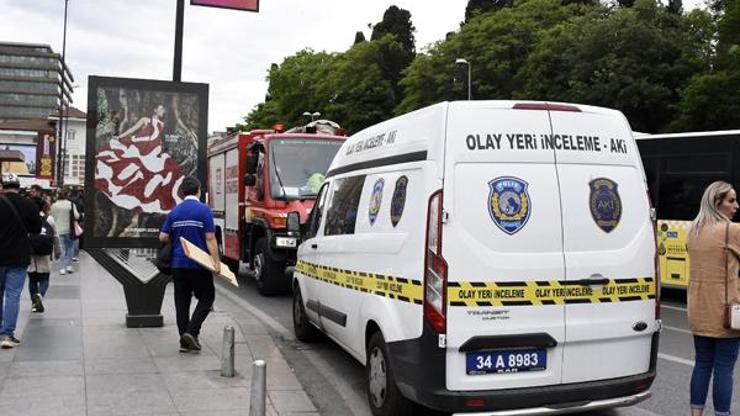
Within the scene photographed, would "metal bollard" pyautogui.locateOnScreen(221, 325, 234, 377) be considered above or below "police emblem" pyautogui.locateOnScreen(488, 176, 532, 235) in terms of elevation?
below

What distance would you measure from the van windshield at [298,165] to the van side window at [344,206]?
5080 mm

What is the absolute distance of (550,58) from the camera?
3738 cm

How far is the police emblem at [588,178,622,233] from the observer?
16.0 ft

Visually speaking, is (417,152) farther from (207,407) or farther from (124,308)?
(124,308)

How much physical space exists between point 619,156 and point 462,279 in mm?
1510

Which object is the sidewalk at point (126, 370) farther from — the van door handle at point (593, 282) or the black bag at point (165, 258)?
the van door handle at point (593, 282)

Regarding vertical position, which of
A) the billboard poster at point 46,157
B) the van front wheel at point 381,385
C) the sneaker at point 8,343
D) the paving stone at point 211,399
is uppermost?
the billboard poster at point 46,157

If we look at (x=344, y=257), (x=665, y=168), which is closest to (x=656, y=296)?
(x=344, y=257)

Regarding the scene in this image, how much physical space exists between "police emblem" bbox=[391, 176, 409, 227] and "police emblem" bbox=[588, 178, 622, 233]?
1.26 meters

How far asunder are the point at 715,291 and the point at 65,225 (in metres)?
12.7

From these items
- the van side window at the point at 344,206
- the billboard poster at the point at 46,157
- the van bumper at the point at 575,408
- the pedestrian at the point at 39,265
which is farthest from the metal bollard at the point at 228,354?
the billboard poster at the point at 46,157

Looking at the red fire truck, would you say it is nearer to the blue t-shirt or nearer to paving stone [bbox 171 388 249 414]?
the blue t-shirt

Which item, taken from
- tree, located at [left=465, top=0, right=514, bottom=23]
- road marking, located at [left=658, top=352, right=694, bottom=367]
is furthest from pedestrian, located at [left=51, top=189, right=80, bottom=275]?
tree, located at [left=465, top=0, right=514, bottom=23]

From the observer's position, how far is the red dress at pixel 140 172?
8.78 metres
